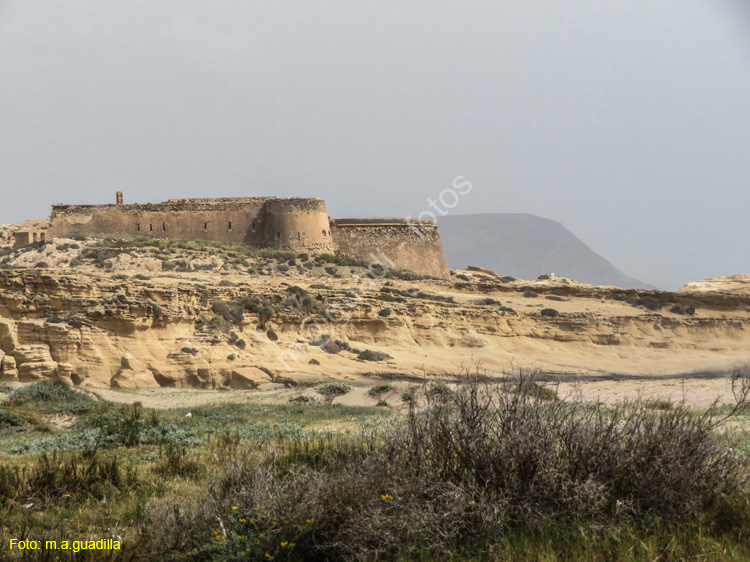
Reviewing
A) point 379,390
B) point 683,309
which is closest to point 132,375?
point 379,390

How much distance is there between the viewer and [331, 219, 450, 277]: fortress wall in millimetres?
44875

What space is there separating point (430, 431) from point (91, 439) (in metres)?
5.65

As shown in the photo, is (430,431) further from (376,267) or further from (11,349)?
(376,267)

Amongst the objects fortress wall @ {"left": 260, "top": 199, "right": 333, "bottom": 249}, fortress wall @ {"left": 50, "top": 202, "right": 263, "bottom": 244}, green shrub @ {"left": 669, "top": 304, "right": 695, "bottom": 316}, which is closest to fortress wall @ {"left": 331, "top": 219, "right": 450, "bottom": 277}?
fortress wall @ {"left": 260, "top": 199, "right": 333, "bottom": 249}

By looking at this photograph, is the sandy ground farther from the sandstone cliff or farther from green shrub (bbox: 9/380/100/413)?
the sandstone cliff

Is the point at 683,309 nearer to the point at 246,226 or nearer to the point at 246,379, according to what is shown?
the point at 246,379

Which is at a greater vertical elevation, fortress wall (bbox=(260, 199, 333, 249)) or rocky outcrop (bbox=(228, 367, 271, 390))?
fortress wall (bbox=(260, 199, 333, 249))

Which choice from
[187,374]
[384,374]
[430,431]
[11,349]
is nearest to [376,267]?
[384,374]

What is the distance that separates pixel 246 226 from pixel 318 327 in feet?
73.8

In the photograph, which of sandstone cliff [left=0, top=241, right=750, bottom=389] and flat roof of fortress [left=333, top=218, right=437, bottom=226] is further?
flat roof of fortress [left=333, top=218, right=437, bottom=226]

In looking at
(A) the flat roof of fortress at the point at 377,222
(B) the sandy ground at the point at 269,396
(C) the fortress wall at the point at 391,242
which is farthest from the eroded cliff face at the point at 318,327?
(A) the flat roof of fortress at the point at 377,222

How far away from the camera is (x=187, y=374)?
58.3 ft

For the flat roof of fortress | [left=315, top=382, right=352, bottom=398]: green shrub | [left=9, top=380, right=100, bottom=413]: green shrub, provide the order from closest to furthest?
[left=9, top=380, right=100, bottom=413]: green shrub
[left=315, top=382, right=352, bottom=398]: green shrub
the flat roof of fortress

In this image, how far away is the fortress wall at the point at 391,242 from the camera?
44875mm
